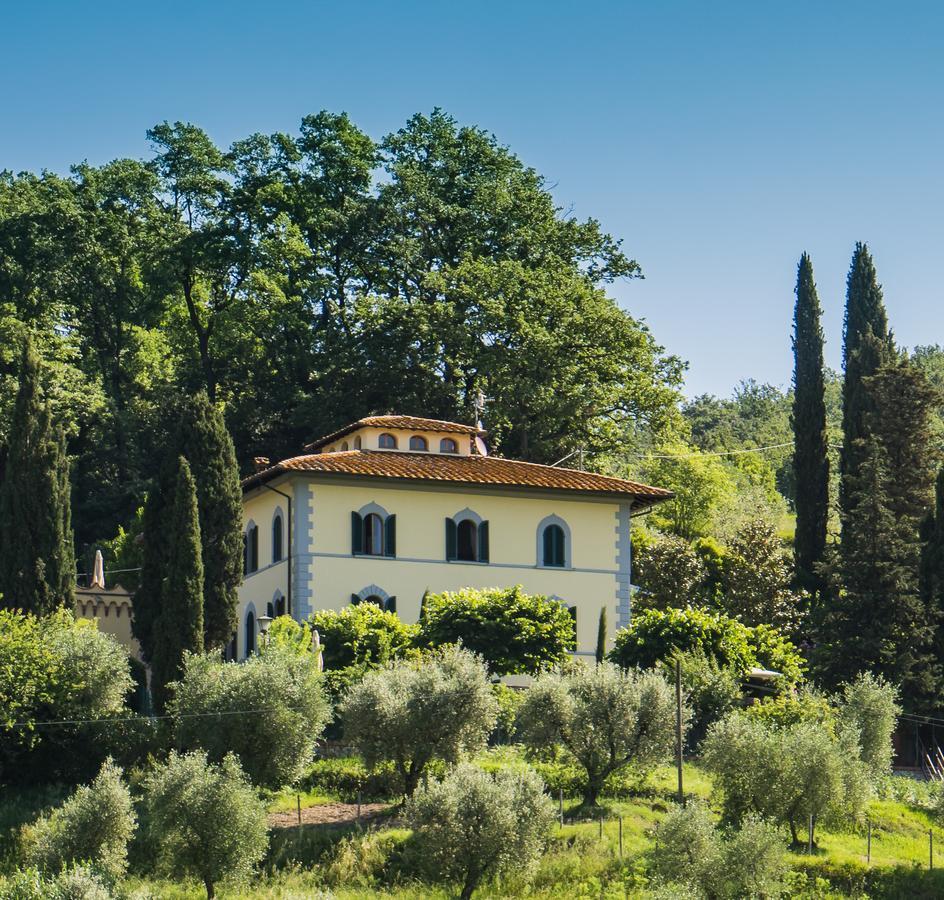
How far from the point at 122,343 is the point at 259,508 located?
20.7 m

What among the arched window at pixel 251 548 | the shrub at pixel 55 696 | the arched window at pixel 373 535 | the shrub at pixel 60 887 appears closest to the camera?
the shrub at pixel 60 887

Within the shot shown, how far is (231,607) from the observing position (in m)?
45.8

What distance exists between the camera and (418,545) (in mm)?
51438

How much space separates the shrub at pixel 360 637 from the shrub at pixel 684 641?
20.4 feet

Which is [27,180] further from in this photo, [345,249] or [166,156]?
[345,249]

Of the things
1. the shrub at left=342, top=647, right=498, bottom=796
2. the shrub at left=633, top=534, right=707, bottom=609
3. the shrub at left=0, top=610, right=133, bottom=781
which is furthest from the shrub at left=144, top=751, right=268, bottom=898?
the shrub at left=633, top=534, right=707, bottom=609

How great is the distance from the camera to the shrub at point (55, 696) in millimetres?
40562

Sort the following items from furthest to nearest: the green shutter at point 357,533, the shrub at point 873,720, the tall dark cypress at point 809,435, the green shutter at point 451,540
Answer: the tall dark cypress at point 809,435 < the green shutter at point 451,540 < the green shutter at point 357,533 < the shrub at point 873,720

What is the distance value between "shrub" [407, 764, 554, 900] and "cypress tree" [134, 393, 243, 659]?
1136 centimetres

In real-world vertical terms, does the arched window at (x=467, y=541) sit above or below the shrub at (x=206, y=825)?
above

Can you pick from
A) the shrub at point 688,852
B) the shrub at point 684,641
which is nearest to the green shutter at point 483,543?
the shrub at point 684,641

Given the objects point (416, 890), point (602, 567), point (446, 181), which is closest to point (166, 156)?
point (446, 181)

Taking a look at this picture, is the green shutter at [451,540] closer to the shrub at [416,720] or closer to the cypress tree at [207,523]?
the cypress tree at [207,523]

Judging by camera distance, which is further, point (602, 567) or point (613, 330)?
point (613, 330)
